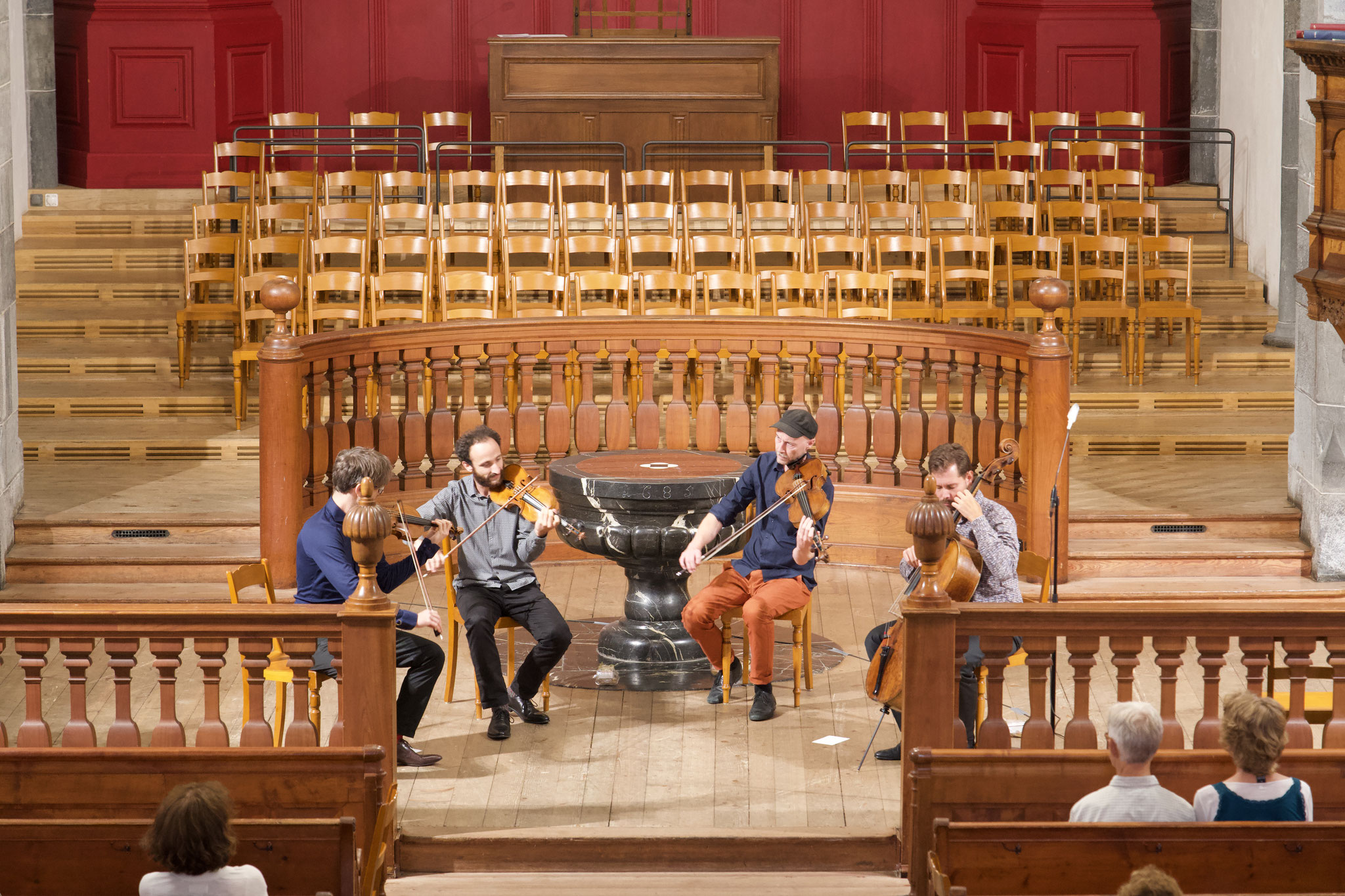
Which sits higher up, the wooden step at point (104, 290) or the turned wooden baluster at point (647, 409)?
the wooden step at point (104, 290)

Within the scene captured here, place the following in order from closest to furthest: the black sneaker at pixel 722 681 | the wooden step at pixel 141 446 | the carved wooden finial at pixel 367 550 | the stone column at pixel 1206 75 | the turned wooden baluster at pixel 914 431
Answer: the carved wooden finial at pixel 367 550
the black sneaker at pixel 722 681
the turned wooden baluster at pixel 914 431
the wooden step at pixel 141 446
the stone column at pixel 1206 75

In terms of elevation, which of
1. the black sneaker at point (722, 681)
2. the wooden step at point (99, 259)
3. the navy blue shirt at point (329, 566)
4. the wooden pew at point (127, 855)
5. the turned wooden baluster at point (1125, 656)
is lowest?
the black sneaker at point (722, 681)

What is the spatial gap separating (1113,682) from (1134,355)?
4.07 metres

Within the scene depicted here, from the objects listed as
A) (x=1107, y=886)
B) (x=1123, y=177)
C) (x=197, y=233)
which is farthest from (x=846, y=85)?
(x=1107, y=886)

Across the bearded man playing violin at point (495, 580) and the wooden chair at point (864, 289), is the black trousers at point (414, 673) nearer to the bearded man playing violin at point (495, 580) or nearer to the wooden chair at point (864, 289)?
the bearded man playing violin at point (495, 580)

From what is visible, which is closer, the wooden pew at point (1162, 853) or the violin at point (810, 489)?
the wooden pew at point (1162, 853)

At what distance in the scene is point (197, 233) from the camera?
10.3m

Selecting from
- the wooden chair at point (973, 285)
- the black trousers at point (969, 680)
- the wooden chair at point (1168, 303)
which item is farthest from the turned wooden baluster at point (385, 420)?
the wooden chair at point (1168, 303)

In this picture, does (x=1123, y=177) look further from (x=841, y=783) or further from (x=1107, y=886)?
(x=1107, y=886)

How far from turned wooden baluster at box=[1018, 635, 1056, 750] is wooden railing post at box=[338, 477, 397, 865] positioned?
1516 mm

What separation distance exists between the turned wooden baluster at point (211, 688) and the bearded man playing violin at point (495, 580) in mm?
1218

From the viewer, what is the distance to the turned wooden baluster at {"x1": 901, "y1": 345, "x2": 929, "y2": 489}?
7.26m

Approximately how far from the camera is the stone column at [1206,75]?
500 inches

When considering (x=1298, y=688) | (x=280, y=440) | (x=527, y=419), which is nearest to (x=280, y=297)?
(x=280, y=440)
